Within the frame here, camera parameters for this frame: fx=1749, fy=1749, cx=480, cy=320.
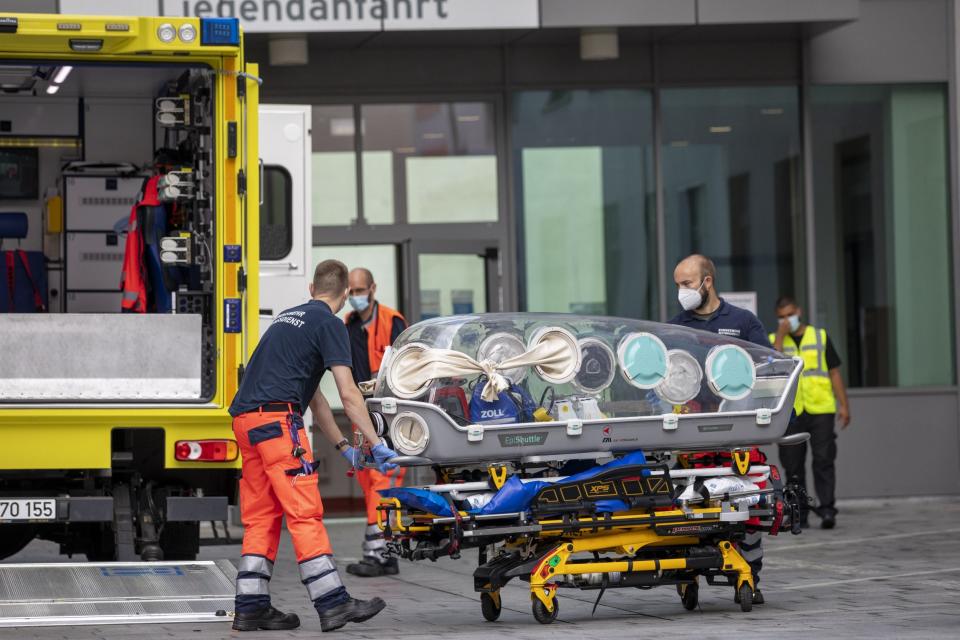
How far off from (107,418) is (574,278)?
6552mm

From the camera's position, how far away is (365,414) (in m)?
7.48

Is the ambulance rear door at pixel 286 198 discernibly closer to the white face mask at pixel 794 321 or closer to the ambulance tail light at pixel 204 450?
the ambulance tail light at pixel 204 450

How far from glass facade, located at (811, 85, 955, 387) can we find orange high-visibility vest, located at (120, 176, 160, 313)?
676 cm

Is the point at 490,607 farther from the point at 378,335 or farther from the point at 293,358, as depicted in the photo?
the point at 378,335

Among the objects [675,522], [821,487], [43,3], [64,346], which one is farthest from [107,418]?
[821,487]

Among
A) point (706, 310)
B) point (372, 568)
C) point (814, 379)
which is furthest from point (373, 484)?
point (814, 379)

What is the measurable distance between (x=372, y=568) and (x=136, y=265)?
87.3 inches

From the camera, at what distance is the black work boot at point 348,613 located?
24.5 ft

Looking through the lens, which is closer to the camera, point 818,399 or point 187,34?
point 187,34

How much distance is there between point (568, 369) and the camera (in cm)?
773

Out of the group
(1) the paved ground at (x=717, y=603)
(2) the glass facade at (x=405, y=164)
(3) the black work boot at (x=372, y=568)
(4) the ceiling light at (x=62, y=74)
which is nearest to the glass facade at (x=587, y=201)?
(2) the glass facade at (x=405, y=164)

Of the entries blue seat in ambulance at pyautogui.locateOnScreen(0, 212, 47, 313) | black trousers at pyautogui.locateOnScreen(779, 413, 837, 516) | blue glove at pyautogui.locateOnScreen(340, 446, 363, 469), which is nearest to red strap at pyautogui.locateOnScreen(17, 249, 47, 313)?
blue seat in ambulance at pyautogui.locateOnScreen(0, 212, 47, 313)

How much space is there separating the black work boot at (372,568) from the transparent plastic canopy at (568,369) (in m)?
2.62

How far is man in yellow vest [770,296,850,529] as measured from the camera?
12664mm
